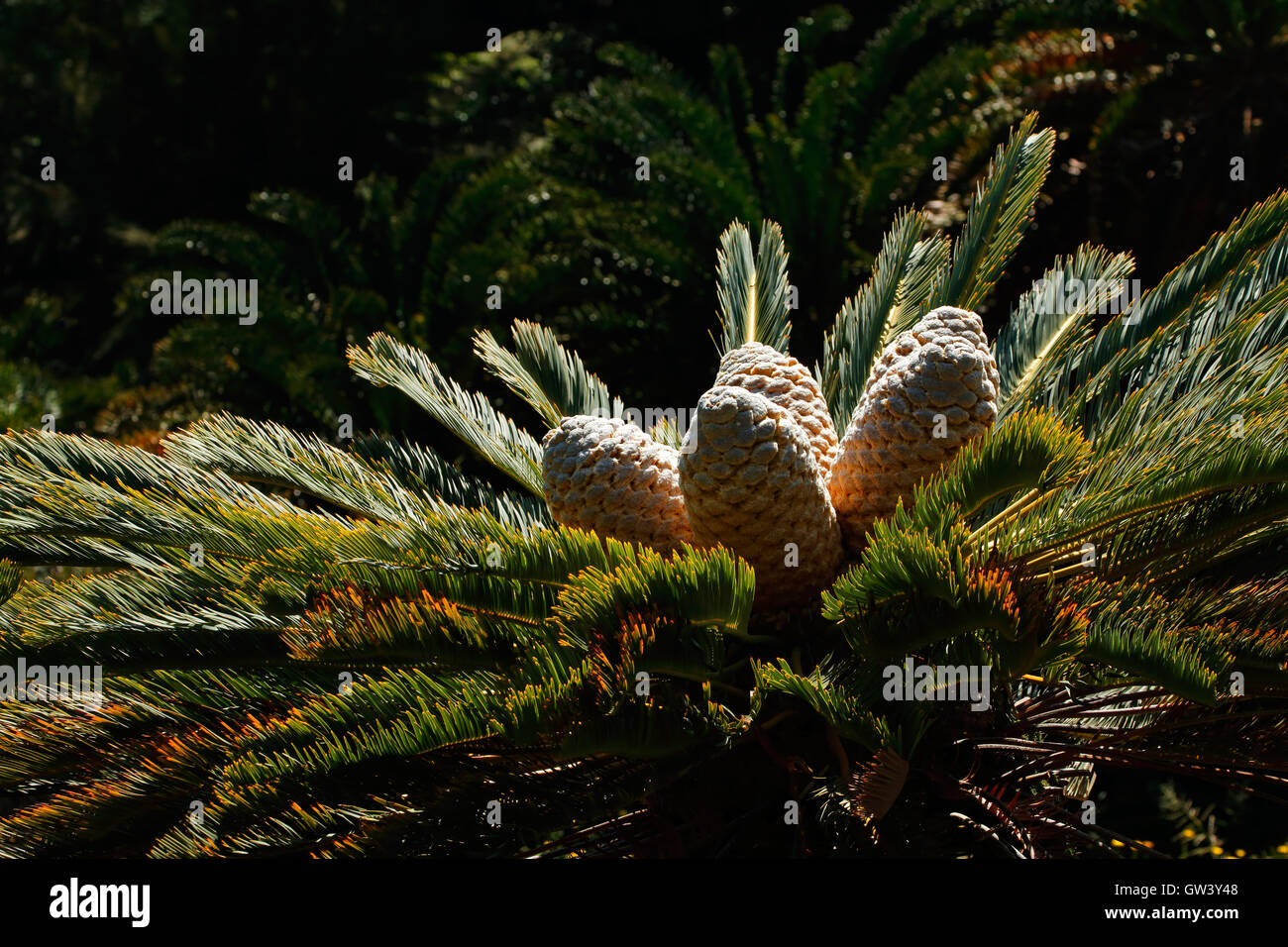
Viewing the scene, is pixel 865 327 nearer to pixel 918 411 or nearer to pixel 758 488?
pixel 918 411

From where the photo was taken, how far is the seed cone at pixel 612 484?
2.15 metres

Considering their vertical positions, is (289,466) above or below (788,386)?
below

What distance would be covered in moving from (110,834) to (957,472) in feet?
5.27

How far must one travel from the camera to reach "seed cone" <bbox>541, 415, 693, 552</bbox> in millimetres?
2154

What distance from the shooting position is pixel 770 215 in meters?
5.48

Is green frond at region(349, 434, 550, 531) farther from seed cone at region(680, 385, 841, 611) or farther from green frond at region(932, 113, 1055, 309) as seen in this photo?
green frond at region(932, 113, 1055, 309)

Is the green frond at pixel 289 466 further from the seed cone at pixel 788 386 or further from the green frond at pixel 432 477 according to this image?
the seed cone at pixel 788 386

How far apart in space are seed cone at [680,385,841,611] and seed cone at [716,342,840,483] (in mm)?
219

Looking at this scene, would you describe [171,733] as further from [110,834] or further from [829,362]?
[829,362]

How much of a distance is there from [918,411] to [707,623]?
2.15 ft

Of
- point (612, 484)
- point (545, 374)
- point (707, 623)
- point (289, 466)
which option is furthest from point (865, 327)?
point (289, 466)

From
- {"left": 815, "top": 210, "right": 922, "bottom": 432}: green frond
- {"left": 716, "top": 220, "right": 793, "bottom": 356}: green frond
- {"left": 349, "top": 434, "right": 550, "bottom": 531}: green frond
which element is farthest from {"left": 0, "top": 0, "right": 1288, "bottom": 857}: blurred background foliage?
{"left": 349, "top": 434, "right": 550, "bottom": 531}: green frond

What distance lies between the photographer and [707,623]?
172 centimetres
